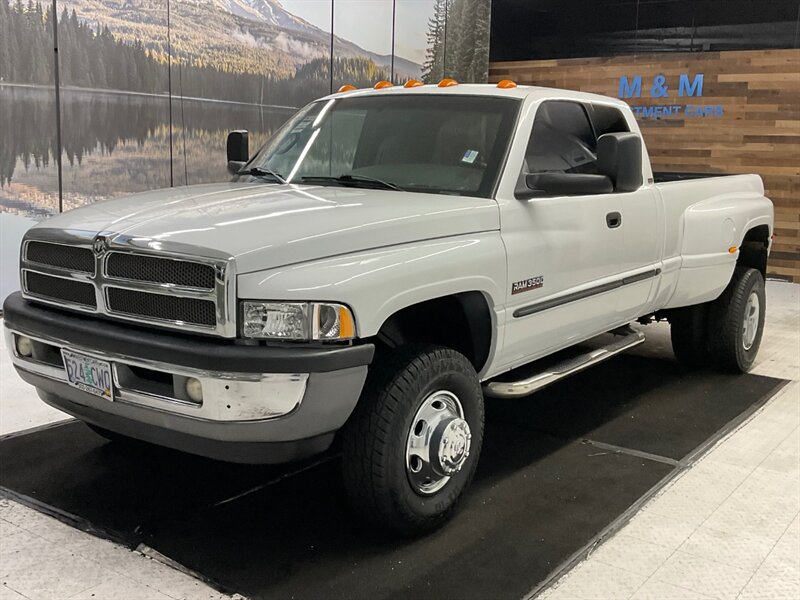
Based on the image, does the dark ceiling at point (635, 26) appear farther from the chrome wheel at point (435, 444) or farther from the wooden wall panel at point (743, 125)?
the chrome wheel at point (435, 444)

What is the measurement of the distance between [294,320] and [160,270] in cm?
50

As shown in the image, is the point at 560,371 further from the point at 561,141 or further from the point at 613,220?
the point at 561,141

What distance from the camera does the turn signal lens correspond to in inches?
126

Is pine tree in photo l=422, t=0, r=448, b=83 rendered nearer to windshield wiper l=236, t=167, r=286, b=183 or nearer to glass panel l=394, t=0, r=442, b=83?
glass panel l=394, t=0, r=442, b=83

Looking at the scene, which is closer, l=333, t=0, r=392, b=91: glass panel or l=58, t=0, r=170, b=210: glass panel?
l=58, t=0, r=170, b=210: glass panel

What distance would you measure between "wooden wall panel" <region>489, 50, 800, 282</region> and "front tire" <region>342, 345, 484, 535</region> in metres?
8.01

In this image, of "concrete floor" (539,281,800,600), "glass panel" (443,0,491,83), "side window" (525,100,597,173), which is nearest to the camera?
"concrete floor" (539,281,800,600)

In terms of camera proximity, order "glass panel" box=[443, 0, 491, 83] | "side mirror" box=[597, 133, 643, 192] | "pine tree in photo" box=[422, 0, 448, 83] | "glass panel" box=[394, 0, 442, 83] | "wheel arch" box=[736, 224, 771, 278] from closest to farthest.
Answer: "side mirror" box=[597, 133, 643, 192], "wheel arch" box=[736, 224, 771, 278], "glass panel" box=[394, 0, 442, 83], "pine tree in photo" box=[422, 0, 448, 83], "glass panel" box=[443, 0, 491, 83]

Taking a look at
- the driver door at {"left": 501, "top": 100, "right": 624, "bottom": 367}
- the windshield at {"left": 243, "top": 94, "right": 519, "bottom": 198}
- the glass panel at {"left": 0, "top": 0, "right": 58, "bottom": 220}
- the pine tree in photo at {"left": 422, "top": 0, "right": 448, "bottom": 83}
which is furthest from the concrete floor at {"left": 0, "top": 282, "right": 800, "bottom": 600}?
the pine tree in photo at {"left": 422, "top": 0, "right": 448, "bottom": 83}

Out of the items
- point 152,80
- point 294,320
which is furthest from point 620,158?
point 152,80

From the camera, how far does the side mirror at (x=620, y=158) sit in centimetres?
379

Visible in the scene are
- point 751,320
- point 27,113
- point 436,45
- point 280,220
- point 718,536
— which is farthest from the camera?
point 436,45

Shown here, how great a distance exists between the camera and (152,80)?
772 cm

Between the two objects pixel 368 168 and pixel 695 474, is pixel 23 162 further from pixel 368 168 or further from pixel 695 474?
pixel 695 474
